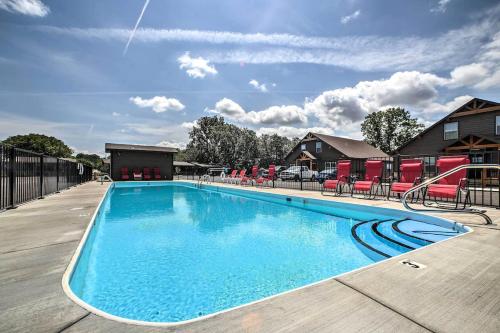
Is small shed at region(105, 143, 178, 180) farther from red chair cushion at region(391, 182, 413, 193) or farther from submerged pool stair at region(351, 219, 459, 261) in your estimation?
submerged pool stair at region(351, 219, 459, 261)

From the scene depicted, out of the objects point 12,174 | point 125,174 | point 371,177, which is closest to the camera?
point 12,174

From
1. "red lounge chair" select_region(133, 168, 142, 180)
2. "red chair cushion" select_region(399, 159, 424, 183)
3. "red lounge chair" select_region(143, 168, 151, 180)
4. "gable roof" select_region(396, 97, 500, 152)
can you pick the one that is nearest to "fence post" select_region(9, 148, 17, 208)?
"red chair cushion" select_region(399, 159, 424, 183)

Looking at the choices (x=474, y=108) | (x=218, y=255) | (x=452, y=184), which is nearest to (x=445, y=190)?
(x=452, y=184)

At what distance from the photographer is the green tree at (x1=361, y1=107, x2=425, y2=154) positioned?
40094 mm

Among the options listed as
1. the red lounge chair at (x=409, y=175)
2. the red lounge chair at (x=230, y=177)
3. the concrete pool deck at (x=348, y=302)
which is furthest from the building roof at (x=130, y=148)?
the red lounge chair at (x=409, y=175)

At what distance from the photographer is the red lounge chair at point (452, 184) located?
5.23 meters

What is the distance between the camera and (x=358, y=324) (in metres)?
1.32

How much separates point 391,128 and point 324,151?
20.0 metres

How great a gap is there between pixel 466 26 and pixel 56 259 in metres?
16.1

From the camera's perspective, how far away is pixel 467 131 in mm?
17562

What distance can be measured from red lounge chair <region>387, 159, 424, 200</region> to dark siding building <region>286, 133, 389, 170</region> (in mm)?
19316

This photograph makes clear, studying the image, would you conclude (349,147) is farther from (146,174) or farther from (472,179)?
(146,174)

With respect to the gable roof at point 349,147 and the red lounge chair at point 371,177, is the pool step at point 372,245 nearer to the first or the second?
the red lounge chair at point 371,177

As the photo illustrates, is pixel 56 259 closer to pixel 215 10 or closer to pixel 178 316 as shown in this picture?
pixel 178 316
